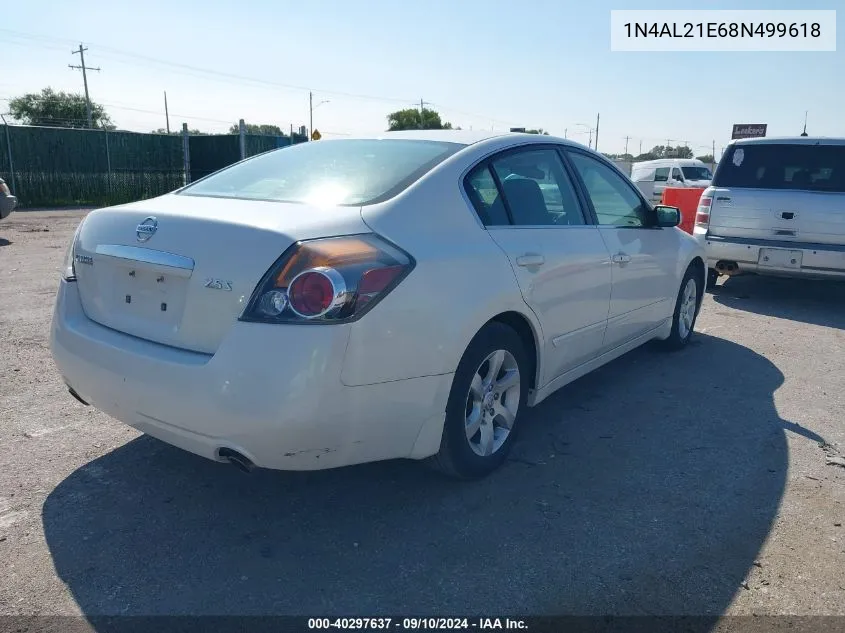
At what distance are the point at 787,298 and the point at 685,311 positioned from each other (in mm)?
3356

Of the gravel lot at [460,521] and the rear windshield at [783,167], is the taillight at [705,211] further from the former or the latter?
the gravel lot at [460,521]

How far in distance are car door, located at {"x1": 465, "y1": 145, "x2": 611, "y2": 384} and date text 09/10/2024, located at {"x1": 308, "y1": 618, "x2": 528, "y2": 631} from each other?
1495mm

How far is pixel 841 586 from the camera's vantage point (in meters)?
2.58

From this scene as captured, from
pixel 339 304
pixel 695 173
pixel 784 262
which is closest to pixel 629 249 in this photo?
pixel 339 304

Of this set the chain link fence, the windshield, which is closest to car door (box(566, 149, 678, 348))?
the chain link fence

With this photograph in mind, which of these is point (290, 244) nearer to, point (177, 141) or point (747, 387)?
point (747, 387)

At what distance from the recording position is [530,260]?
3340 mm

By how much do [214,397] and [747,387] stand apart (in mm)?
3859

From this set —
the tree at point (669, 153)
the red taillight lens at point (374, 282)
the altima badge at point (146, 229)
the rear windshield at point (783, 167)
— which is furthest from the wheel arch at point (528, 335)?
the tree at point (669, 153)

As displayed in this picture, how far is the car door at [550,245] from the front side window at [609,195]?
207 mm

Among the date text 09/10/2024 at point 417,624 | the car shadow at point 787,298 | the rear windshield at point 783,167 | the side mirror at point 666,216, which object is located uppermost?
the rear windshield at point 783,167

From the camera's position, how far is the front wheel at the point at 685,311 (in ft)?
17.9

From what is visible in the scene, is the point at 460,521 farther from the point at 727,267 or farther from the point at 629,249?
the point at 727,267

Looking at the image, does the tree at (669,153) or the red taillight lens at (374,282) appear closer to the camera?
the red taillight lens at (374,282)
